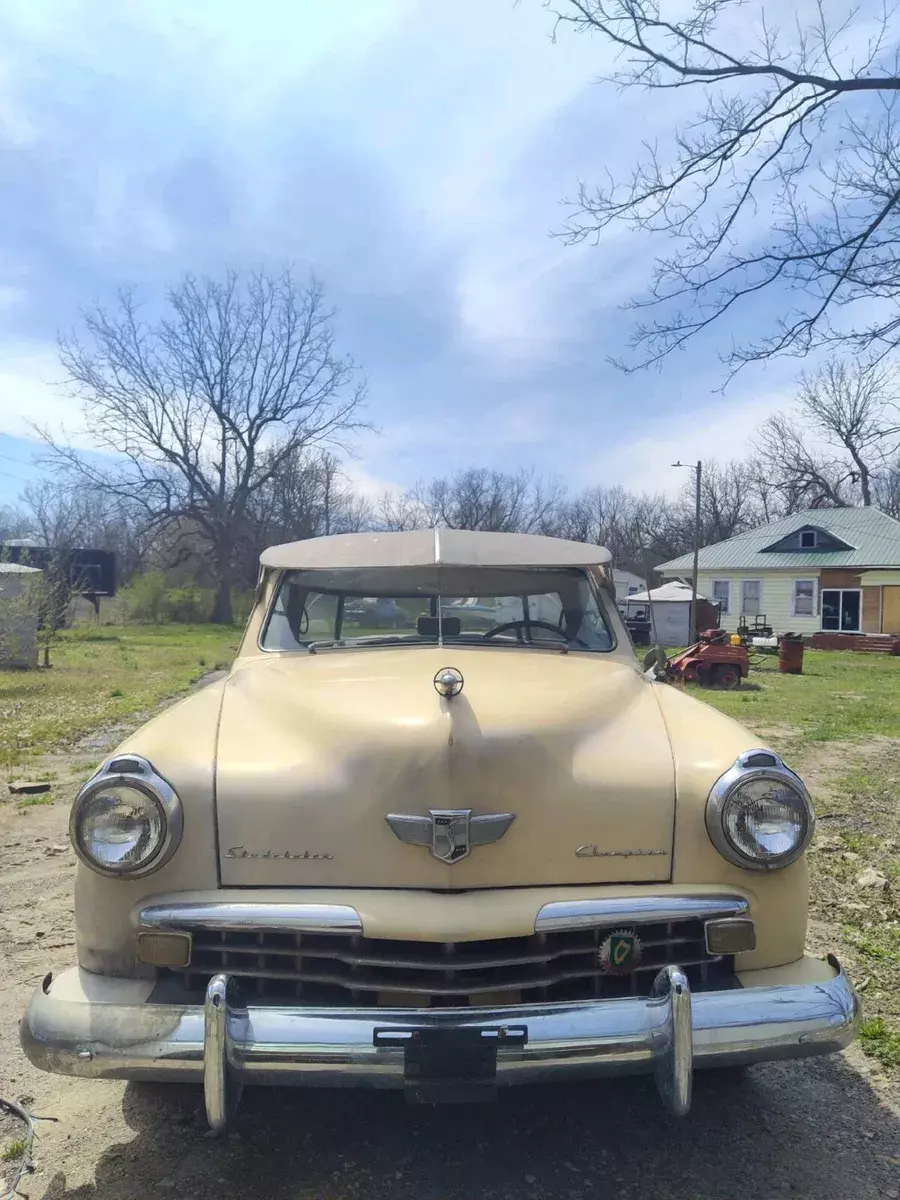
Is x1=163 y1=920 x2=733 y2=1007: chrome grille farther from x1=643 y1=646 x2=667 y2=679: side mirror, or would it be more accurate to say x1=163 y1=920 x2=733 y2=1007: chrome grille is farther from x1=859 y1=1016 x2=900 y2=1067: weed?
x1=643 y1=646 x2=667 y2=679: side mirror

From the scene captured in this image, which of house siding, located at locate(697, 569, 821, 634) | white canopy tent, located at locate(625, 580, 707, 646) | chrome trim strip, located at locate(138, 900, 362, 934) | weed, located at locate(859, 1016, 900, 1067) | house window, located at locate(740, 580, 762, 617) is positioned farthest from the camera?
house window, located at locate(740, 580, 762, 617)

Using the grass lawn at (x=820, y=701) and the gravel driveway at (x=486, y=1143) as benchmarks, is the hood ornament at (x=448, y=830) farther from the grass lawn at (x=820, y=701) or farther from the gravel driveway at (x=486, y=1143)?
the grass lawn at (x=820, y=701)

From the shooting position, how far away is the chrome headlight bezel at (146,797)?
7.39ft

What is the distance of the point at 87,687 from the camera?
551 inches

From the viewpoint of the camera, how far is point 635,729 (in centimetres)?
267

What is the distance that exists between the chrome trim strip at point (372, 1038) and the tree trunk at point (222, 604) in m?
38.6

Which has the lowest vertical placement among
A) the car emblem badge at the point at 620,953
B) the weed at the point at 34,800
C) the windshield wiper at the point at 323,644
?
the weed at the point at 34,800

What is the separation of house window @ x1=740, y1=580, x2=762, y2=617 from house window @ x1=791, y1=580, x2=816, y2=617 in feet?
5.12

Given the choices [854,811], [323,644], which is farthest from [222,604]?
[323,644]

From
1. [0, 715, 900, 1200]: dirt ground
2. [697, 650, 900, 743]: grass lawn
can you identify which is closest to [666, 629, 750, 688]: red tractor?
[697, 650, 900, 743]: grass lawn

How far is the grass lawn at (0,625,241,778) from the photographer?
9.08m

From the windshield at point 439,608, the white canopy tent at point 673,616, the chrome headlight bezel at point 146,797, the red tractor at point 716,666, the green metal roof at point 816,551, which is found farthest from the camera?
the green metal roof at point 816,551

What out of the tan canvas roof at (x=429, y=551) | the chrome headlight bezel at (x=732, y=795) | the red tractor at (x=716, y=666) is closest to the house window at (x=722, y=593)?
the red tractor at (x=716, y=666)

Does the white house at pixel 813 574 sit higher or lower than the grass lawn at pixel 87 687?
higher
